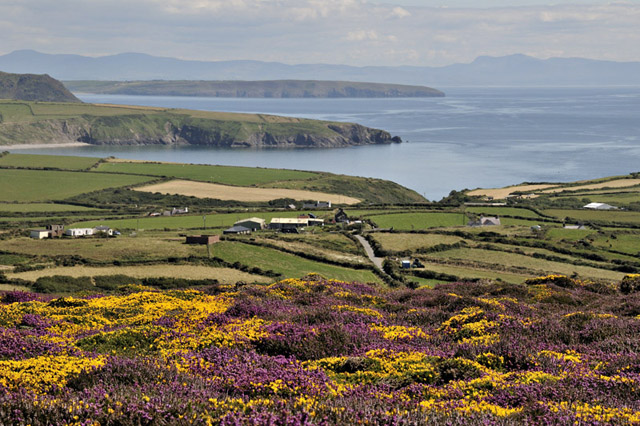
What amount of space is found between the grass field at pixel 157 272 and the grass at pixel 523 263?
2487 cm

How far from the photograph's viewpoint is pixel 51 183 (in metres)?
158

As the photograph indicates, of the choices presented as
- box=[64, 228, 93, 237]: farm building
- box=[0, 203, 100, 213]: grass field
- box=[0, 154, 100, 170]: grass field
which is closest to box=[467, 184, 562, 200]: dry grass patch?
box=[0, 203, 100, 213]: grass field

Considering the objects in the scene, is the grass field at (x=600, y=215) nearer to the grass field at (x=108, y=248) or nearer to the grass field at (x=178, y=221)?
the grass field at (x=178, y=221)

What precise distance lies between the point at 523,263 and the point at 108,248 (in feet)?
139

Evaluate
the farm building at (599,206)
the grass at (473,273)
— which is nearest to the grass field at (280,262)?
the grass at (473,273)

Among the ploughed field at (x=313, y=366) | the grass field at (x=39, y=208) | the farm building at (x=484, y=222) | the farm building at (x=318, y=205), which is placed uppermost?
the ploughed field at (x=313, y=366)

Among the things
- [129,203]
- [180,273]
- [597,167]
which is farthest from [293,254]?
[597,167]

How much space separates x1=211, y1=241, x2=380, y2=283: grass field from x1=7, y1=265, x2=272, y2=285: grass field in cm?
359

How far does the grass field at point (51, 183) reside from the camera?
468 feet

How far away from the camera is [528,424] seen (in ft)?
27.1

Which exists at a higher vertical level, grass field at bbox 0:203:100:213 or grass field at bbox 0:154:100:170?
grass field at bbox 0:154:100:170

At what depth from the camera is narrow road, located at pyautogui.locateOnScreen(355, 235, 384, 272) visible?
216ft

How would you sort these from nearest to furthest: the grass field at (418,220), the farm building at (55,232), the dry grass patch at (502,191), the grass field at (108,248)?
the grass field at (108,248)
the farm building at (55,232)
the grass field at (418,220)
the dry grass patch at (502,191)

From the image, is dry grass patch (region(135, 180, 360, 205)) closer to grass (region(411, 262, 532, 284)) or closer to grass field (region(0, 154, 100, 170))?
grass field (region(0, 154, 100, 170))
